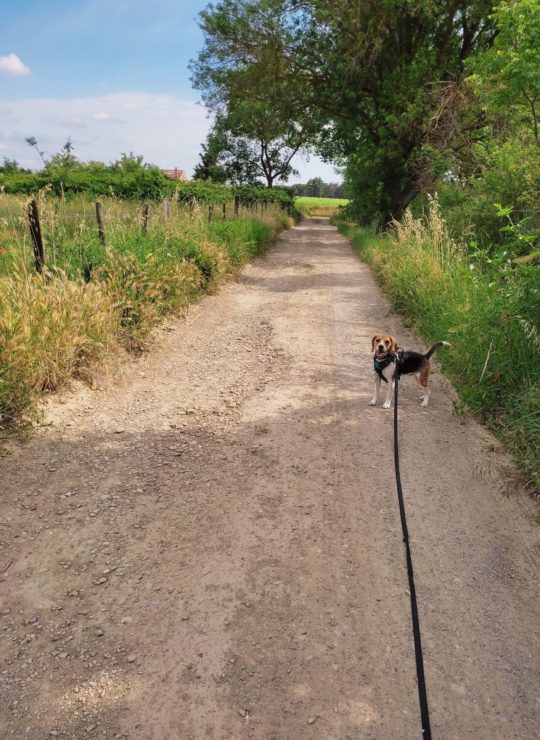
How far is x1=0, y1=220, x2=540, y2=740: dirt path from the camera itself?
1908mm

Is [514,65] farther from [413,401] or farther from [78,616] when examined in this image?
[78,616]

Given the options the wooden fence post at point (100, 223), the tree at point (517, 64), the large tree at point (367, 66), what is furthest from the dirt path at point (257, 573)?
the large tree at point (367, 66)

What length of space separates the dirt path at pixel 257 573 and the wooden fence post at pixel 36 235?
1.88m

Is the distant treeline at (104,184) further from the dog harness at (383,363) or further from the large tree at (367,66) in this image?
the dog harness at (383,363)

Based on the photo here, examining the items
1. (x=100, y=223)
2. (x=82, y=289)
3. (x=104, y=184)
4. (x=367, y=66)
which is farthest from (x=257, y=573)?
(x=104, y=184)

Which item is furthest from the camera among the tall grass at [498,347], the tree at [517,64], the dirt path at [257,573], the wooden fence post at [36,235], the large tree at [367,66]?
the large tree at [367,66]

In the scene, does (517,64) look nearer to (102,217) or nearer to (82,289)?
(102,217)

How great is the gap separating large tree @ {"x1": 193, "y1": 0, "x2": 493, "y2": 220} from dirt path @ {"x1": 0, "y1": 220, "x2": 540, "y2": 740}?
12.5 metres

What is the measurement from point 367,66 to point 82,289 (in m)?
15.1

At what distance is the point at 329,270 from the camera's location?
13555 millimetres

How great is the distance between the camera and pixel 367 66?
1555cm

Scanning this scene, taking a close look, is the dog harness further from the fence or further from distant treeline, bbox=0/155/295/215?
distant treeline, bbox=0/155/295/215

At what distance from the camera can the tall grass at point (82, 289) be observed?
414 cm

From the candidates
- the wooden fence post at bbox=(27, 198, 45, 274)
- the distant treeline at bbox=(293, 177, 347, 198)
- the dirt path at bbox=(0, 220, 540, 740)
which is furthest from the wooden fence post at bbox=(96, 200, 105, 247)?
the distant treeline at bbox=(293, 177, 347, 198)
